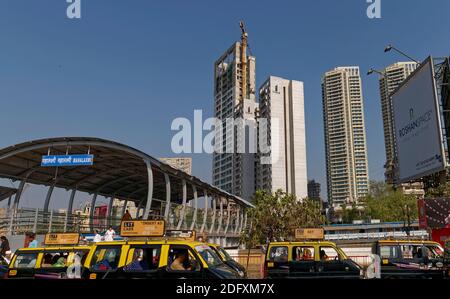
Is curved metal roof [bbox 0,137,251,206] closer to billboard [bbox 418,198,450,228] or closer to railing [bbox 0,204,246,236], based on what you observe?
railing [bbox 0,204,246,236]

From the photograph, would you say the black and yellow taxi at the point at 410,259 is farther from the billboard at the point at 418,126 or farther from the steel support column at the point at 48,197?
the steel support column at the point at 48,197

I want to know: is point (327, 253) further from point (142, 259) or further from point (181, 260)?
point (142, 259)

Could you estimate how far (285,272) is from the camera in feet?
39.9

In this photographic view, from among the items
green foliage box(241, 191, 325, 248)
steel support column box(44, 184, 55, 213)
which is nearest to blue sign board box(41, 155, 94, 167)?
steel support column box(44, 184, 55, 213)

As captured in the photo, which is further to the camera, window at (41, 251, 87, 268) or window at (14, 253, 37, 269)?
window at (41, 251, 87, 268)

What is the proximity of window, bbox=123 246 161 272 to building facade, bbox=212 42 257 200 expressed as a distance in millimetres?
129450

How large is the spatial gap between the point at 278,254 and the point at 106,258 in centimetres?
584

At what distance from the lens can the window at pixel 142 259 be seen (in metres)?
8.60

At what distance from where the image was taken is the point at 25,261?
1039cm

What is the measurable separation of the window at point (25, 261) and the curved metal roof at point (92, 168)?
1394cm

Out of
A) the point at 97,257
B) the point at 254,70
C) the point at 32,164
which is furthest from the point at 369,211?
the point at 254,70

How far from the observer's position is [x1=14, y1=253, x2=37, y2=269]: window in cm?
1037

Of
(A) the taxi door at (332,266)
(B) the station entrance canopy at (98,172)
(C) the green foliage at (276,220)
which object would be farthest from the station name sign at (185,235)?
(C) the green foliage at (276,220)
